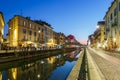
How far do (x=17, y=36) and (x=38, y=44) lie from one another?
2411 centimetres

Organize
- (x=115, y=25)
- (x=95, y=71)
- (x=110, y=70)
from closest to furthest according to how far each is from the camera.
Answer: (x=95, y=71) < (x=110, y=70) < (x=115, y=25)

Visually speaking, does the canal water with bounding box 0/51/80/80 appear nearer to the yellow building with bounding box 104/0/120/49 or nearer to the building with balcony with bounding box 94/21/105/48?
the yellow building with bounding box 104/0/120/49

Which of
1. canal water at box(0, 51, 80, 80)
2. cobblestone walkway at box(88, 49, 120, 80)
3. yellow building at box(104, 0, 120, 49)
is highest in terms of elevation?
yellow building at box(104, 0, 120, 49)

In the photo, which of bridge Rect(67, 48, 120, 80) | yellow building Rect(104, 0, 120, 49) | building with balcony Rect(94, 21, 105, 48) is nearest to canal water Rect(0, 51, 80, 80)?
bridge Rect(67, 48, 120, 80)

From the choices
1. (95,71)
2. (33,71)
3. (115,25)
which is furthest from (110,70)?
(115,25)

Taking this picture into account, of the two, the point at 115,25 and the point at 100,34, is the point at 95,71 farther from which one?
the point at 100,34

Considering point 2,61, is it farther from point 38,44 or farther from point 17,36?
point 38,44

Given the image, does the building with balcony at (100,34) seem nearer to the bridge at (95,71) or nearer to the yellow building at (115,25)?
the yellow building at (115,25)

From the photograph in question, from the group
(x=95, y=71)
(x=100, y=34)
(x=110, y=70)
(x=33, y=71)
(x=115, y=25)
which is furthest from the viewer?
(x=100, y=34)

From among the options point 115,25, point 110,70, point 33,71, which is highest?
point 115,25

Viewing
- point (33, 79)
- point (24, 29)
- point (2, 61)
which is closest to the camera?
point (33, 79)

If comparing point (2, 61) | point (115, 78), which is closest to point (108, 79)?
point (115, 78)

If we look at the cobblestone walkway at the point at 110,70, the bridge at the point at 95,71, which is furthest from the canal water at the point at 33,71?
the cobblestone walkway at the point at 110,70

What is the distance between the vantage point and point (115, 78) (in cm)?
1359
